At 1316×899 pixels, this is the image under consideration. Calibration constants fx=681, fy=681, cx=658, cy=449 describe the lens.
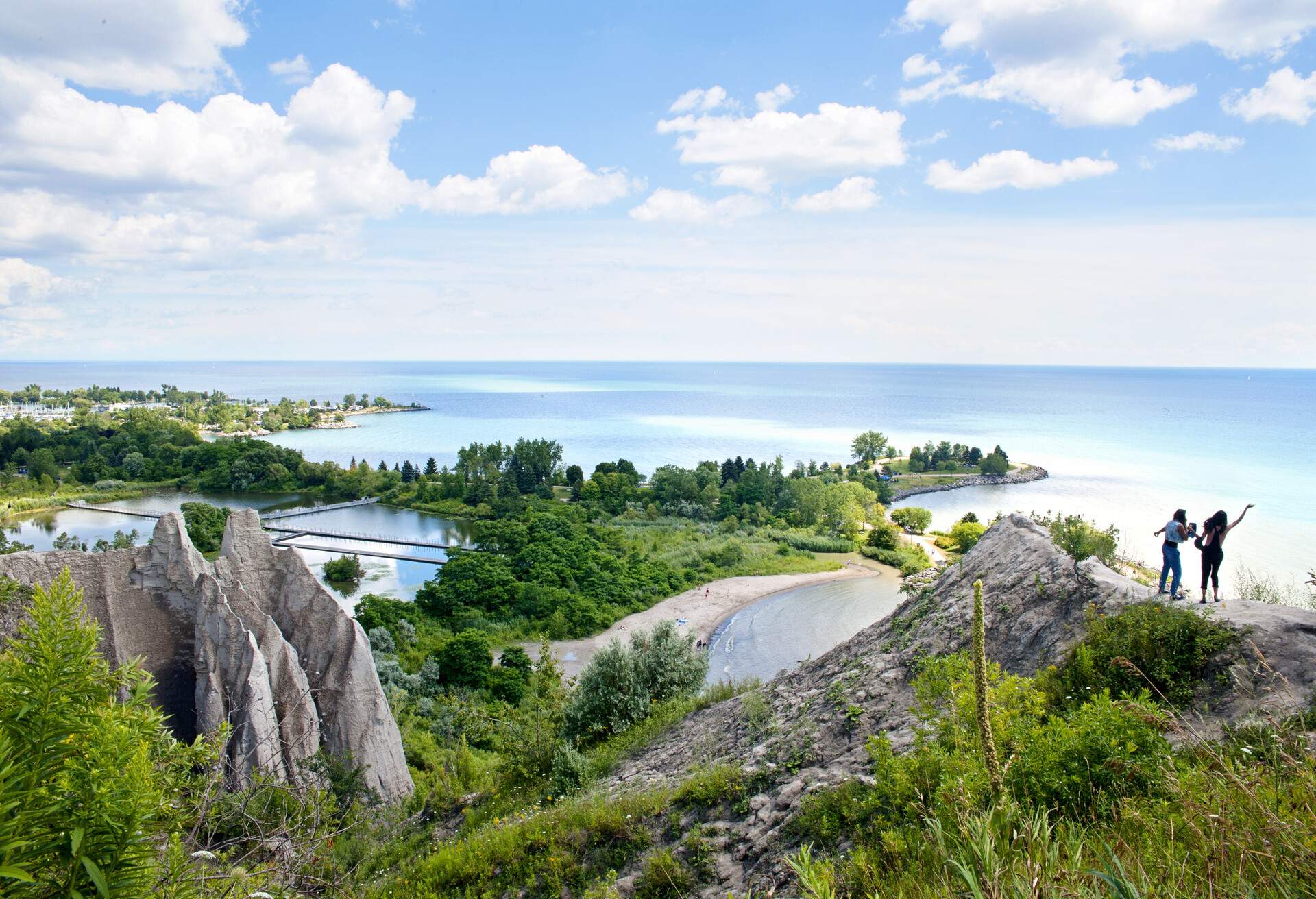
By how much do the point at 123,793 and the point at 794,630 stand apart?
1095 inches

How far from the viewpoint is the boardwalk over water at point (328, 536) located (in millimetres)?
41750

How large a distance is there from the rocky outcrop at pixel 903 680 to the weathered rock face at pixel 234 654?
5.06 meters

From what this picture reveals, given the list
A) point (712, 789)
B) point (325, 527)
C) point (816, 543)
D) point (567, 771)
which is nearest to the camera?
point (712, 789)

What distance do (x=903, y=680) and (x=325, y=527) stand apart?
2034 inches

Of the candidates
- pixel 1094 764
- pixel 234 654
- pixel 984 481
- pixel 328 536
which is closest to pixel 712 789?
pixel 1094 764

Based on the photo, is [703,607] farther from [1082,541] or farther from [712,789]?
[712,789]

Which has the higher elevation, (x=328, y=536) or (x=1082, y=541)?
(x=1082, y=541)

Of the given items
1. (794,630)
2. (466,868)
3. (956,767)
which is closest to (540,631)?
(794,630)

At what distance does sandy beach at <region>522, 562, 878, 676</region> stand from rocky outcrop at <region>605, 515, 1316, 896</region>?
13036 millimetres

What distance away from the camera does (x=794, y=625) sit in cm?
2923

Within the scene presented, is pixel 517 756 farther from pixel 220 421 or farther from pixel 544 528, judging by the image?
pixel 220 421

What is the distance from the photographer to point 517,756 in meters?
11.8

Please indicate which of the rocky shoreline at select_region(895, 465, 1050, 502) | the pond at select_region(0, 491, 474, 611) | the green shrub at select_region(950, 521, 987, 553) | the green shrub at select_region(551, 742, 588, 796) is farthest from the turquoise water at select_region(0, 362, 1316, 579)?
the pond at select_region(0, 491, 474, 611)

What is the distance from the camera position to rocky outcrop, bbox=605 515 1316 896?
268 inches
